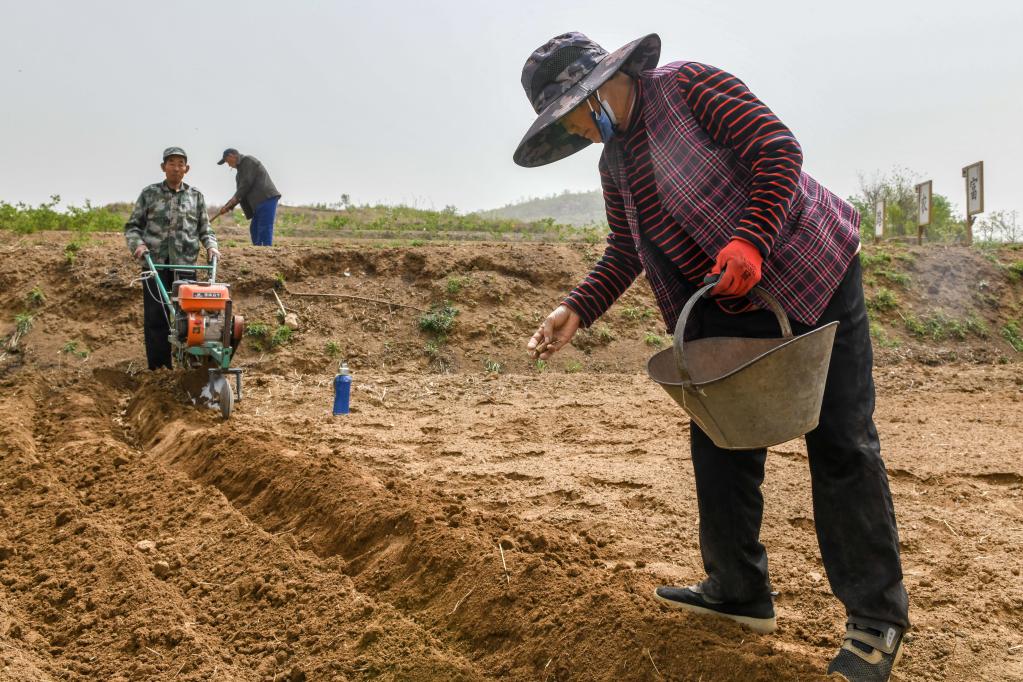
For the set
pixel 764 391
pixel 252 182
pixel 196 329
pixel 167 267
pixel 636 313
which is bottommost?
pixel 764 391

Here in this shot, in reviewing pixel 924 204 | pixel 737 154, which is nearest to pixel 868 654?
pixel 737 154

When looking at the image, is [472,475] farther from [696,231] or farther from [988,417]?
[988,417]

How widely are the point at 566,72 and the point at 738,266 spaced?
81cm

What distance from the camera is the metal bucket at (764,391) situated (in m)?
2.15

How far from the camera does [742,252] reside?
2.22 m

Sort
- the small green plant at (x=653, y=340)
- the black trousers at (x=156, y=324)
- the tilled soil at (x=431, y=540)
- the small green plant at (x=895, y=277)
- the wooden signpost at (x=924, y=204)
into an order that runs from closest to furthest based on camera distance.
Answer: the tilled soil at (x=431, y=540) < the black trousers at (x=156, y=324) < the small green plant at (x=653, y=340) < the small green plant at (x=895, y=277) < the wooden signpost at (x=924, y=204)

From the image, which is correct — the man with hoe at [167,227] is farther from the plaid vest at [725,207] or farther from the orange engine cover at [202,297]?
the plaid vest at [725,207]

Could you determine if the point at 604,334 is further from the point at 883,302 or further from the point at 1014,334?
the point at 1014,334

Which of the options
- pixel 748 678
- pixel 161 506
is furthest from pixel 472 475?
pixel 748 678

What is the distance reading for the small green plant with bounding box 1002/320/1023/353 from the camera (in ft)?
36.2

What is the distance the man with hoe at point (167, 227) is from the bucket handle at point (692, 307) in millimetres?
5738

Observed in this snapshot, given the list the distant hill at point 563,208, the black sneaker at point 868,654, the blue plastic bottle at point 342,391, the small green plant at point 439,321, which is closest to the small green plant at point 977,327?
the small green plant at point 439,321

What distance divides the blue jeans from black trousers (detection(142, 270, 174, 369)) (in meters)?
3.68

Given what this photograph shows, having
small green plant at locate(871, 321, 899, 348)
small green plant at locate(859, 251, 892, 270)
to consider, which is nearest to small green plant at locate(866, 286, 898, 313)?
small green plant at locate(871, 321, 899, 348)
